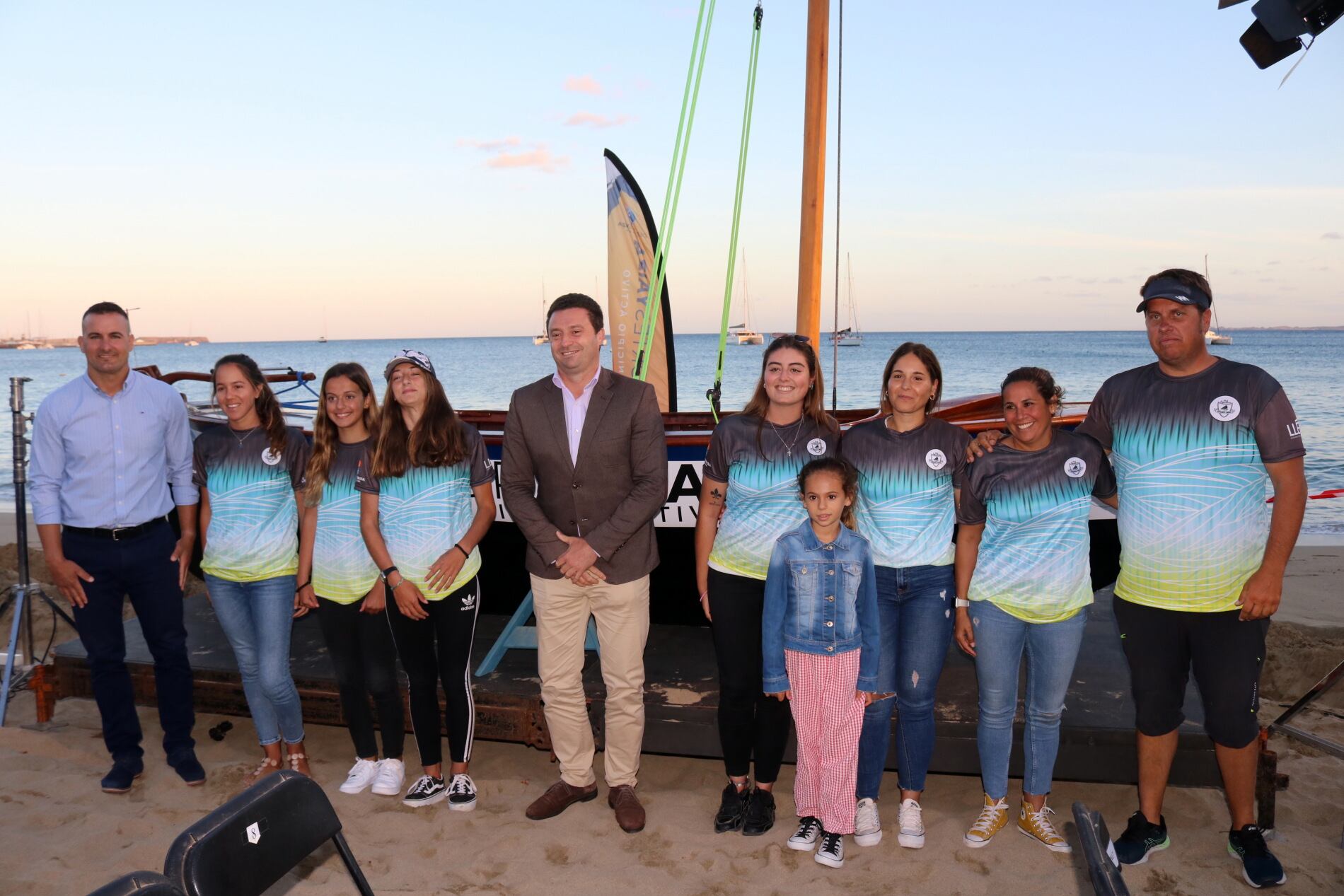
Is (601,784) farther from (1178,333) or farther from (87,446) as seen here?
(1178,333)

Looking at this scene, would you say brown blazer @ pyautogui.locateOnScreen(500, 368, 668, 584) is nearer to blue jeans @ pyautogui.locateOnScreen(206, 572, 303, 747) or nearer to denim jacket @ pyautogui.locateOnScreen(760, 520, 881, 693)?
denim jacket @ pyautogui.locateOnScreen(760, 520, 881, 693)

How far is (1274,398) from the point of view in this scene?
237cm

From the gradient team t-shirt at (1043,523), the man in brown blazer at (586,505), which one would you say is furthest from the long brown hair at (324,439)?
the gradient team t-shirt at (1043,523)

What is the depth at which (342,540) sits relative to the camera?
3021mm

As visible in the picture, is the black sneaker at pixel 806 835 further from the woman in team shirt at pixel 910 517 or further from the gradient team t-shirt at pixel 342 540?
the gradient team t-shirt at pixel 342 540

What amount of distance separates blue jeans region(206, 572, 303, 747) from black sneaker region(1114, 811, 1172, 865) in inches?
115

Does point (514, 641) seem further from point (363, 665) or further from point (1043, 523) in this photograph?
point (1043, 523)

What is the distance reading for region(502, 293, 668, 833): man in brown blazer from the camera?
2824 mm

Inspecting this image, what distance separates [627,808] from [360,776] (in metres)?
1.07

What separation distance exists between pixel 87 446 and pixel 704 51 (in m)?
3.64

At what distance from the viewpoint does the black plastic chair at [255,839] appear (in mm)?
1368

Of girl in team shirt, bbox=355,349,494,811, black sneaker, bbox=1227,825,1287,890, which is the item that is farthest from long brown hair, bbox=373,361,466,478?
black sneaker, bbox=1227,825,1287,890

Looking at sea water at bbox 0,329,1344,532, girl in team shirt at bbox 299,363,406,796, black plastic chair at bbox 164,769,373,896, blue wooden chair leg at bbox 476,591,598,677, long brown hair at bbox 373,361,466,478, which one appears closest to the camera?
black plastic chair at bbox 164,769,373,896

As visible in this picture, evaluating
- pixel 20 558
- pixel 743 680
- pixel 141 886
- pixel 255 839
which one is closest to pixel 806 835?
pixel 743 680
